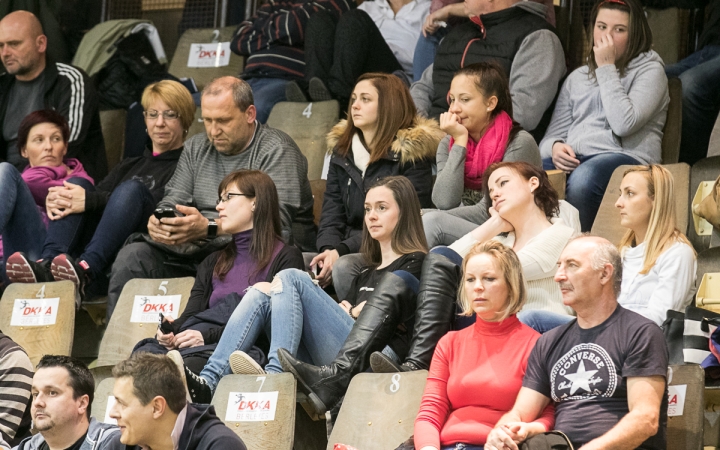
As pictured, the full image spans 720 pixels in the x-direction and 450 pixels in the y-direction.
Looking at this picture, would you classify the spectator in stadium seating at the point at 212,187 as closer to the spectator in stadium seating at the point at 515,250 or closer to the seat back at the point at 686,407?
the spectator in stadium seating at the point at 515,250

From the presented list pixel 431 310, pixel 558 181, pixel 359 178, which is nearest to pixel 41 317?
pixel 359 178

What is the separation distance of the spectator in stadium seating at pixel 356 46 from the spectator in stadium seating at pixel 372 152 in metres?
1.08

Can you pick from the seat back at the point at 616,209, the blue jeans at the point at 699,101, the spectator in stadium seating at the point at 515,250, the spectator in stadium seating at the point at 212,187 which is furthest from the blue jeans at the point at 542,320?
the blue jeans at the point at 699,101

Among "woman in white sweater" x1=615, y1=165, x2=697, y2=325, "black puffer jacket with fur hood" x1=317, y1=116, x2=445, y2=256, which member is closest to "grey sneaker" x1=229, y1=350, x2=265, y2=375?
"black puffer jacket with fur hood" x1=317, y1=116, x2=445, y2=256

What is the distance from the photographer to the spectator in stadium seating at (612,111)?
5.01 m

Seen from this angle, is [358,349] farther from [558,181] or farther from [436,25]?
[436,25]

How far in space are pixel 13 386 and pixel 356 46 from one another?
2.82m

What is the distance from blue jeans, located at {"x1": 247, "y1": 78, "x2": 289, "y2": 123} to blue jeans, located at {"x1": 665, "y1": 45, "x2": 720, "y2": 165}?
225 centimetres

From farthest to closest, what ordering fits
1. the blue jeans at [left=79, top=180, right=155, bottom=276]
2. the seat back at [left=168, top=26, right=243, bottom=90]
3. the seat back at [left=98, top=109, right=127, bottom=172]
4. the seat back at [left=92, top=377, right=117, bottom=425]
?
the seat back at [left=168, top=26, right=243, bottom=90] < the seat back at [left=98, top=109, right=127, bottom=172] < the blue jeans at [left=79, top=180, right=155, bottom=276] < the seat back at [left=92, top=377, right=117, bottom=425]

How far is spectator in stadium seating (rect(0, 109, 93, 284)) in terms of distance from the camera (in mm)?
5406

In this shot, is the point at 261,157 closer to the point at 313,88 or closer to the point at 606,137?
the point at 313,88

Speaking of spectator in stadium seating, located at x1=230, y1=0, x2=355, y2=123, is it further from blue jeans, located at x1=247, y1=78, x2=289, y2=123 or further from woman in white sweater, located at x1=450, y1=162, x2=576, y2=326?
woman in white sweater, located at x1=450, y1=162, x2=576, y2=326

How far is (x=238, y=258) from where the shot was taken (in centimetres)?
472

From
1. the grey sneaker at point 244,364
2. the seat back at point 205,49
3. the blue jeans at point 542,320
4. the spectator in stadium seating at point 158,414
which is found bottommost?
the grey sneaker at point 244,364
